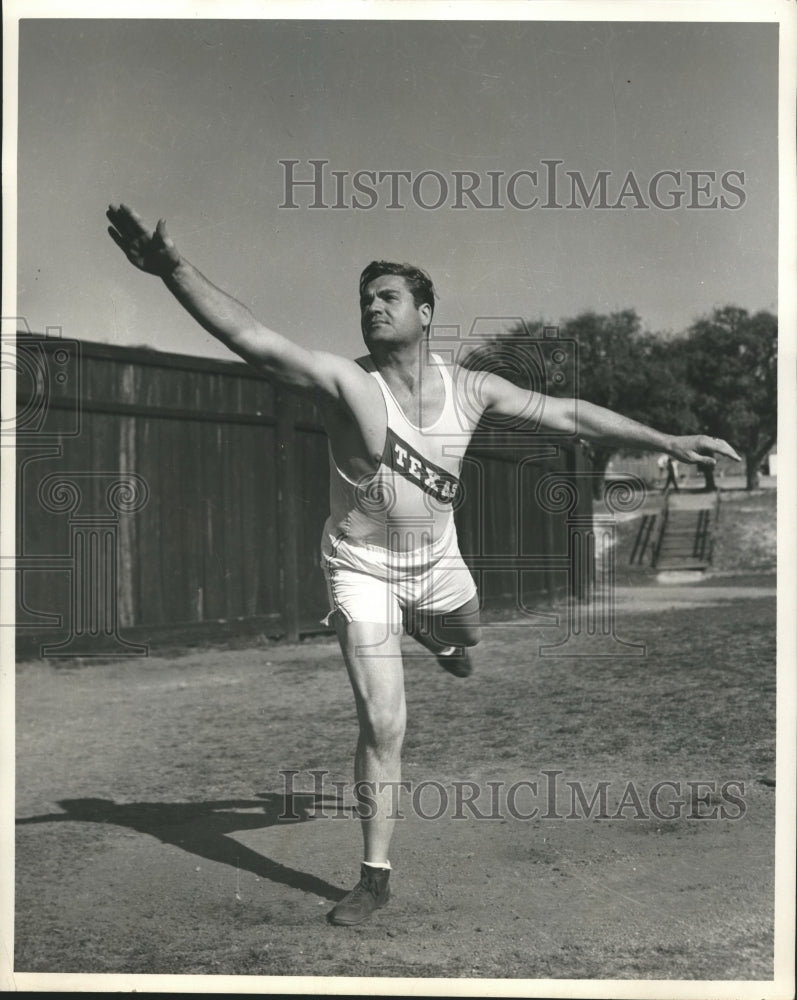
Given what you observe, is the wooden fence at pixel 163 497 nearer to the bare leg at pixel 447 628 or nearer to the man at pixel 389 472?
the bare leg at pixel 447 628

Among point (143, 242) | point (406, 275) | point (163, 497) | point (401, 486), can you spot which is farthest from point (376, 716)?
point (163, 497)

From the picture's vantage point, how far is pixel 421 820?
410 cm

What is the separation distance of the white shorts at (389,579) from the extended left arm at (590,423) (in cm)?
45

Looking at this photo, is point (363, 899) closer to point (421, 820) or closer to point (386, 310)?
point (421, 820)

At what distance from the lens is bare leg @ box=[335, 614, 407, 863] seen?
3.30 metres

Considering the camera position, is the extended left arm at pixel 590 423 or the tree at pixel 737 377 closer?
the extended left arm at pixel 590 423

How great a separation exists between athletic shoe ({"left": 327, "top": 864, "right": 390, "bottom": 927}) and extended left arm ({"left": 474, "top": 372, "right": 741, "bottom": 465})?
148 centimetres

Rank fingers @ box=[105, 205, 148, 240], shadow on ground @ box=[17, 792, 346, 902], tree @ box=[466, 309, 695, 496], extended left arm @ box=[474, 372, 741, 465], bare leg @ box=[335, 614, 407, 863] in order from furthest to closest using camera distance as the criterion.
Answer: tree @ box=[466, 309, 695, 496], shadow on ground @ box=[17, 792, 346, 902], extended left arm @ box=[474, 372, 741, 465], bare leg @ box=[335, 614, 407, 863], fingers @ box=[105, 205, 148, 240]

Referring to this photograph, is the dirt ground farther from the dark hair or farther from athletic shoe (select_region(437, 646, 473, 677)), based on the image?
the dark hair

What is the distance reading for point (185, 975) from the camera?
333cm

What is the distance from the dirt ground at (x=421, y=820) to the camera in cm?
336

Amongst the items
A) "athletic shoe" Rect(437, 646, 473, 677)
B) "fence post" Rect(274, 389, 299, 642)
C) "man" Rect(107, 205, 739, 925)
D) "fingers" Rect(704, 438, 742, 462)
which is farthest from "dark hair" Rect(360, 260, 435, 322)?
"fence post" Rect(274, 389, 299, 642)

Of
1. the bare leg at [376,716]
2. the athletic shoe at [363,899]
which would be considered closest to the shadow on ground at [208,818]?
the athletic shoe at [363,899]
